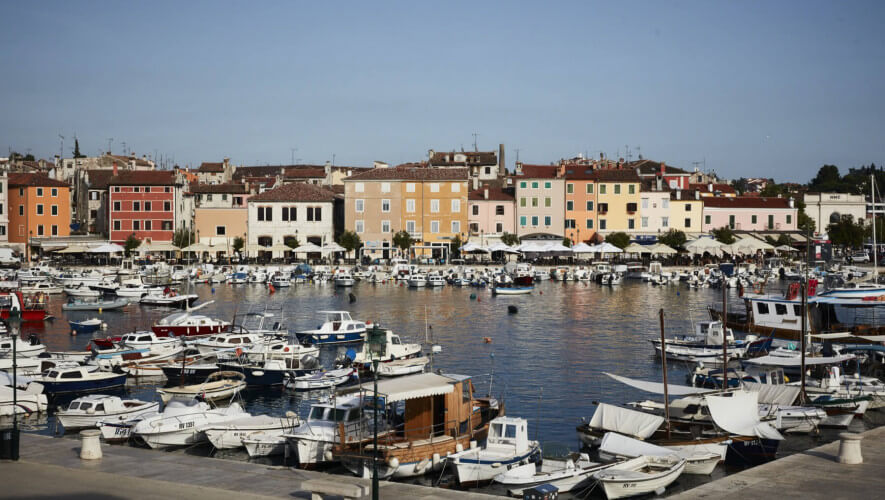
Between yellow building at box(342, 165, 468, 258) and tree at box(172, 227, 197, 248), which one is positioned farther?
tree at box(172, 227, 197, 248)

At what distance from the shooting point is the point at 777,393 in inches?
971

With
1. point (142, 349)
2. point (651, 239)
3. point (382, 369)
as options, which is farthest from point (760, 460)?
point (651, 239)

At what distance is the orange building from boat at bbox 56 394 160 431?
208 feet

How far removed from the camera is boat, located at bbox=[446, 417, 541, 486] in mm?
18811

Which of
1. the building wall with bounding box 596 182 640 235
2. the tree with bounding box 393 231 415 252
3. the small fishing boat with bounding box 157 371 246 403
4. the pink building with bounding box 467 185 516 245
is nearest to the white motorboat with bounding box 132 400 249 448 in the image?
the small fishing boat with bounding box 157 371 246 403

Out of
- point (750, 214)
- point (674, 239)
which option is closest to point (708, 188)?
point (750, 214)

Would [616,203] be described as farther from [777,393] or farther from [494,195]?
[777,393]

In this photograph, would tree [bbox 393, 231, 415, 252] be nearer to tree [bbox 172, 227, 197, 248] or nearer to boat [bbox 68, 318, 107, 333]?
tree [bbox 172, 227, 197, 248]

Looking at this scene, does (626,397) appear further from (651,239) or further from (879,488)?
(651,239)

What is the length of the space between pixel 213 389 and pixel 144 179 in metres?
58.6

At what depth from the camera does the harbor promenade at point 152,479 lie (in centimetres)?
1541

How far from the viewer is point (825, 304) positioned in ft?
117

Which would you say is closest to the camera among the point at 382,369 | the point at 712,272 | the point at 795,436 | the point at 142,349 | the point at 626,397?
the point at 795,436

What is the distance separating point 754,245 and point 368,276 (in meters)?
34.3
